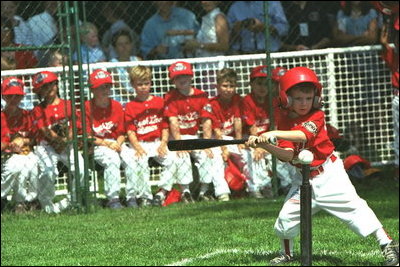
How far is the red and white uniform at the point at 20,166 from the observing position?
448 inches

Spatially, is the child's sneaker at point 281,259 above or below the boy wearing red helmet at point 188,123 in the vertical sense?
below

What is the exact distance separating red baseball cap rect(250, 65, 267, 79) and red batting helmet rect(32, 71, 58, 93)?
2115 mm

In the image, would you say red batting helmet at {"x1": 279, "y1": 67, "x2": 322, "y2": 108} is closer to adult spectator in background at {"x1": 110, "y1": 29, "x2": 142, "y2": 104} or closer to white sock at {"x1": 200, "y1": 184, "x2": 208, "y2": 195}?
white sock at {"x1": 200, "y1": 184, "x2": 208, "y2": 195}

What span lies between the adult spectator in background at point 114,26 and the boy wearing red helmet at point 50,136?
1.50 metres

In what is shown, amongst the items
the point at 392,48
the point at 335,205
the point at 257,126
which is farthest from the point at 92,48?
the point at 335,205

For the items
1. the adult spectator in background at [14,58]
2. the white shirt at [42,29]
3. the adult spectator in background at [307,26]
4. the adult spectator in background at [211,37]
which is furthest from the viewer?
the adult spectator in background at [307,26]

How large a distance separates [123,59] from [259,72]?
168 cm

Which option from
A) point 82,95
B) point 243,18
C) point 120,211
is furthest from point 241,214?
point 243,18

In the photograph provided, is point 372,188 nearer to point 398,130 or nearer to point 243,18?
point 398,130

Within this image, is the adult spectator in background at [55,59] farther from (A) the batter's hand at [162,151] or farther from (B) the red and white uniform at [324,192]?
(B) the red and white uniform at [324,192]

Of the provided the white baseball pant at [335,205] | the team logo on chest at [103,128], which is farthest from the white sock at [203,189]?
the white baseball pant at [335,205]

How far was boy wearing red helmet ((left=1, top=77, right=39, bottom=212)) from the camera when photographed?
11.4 meters

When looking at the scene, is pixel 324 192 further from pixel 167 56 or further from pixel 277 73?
pixel 167 56

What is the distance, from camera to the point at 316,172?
732 centimetres
